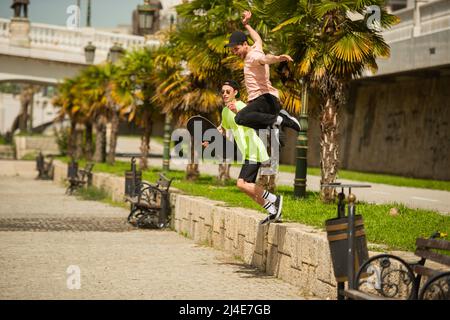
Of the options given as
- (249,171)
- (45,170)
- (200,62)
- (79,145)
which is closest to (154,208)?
(200,62)

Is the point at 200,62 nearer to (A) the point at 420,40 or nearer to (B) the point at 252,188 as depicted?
(A) the point at 420,40

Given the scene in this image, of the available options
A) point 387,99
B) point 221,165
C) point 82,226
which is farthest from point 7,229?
point 387,99

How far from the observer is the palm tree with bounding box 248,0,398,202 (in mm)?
15977

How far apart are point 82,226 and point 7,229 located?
59.0 inches

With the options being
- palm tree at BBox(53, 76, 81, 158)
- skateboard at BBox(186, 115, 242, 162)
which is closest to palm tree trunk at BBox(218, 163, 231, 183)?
skateboard at BBox(186, 115, 242, 162)

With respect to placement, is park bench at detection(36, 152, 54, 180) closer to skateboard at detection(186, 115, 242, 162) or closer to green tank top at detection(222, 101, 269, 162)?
skateboard at detection(186, 115, 242, 162)

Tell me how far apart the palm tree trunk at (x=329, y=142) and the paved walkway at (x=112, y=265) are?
2.79m

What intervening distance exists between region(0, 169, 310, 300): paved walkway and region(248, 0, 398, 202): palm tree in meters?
3.18

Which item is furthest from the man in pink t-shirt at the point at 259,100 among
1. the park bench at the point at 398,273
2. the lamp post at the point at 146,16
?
the lamp post at the point at 146,16

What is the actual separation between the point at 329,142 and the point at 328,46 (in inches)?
65.2

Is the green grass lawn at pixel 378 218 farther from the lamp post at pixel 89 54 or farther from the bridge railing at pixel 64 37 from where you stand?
the bridge railing at pixel 64 37

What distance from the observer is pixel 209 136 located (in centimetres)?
1209
